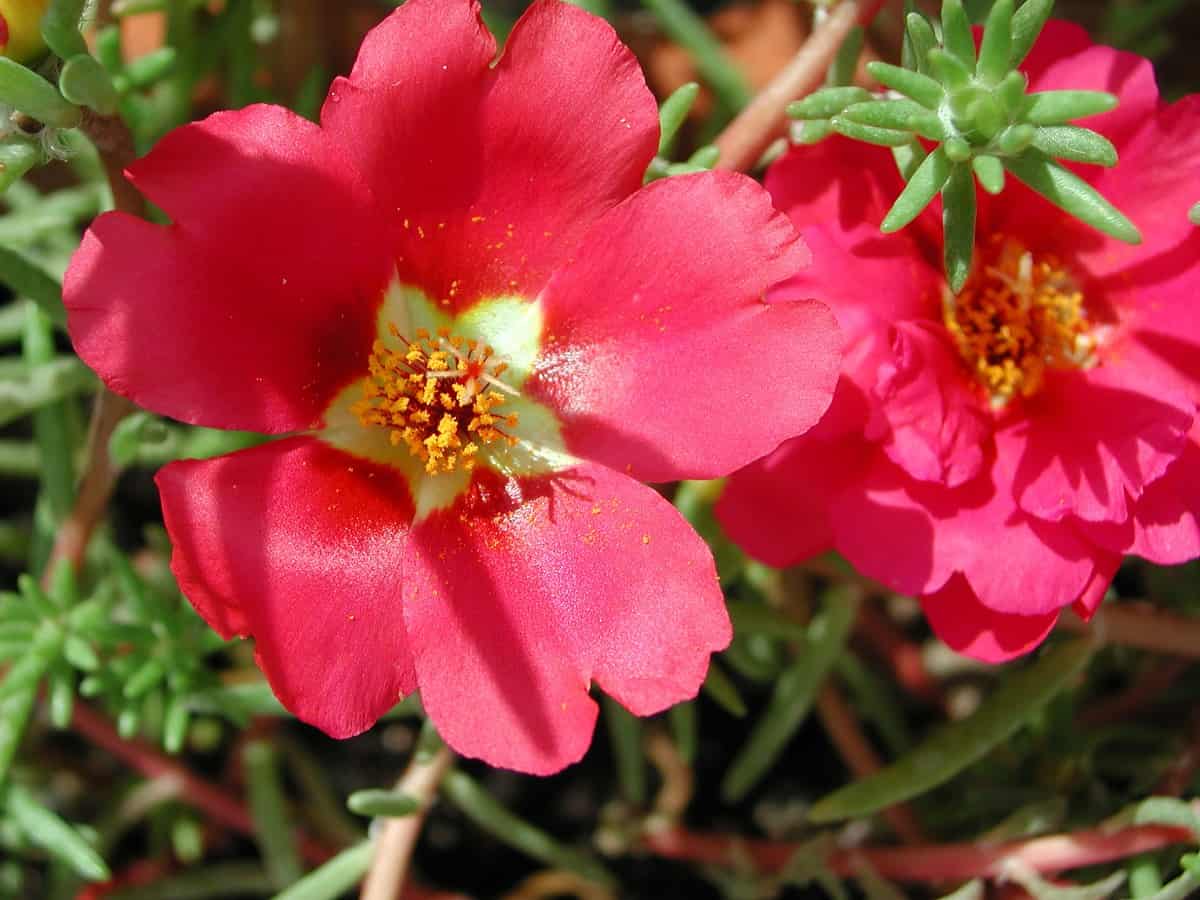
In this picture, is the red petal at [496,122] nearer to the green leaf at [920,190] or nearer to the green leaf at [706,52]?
the green leaf at [920,190]

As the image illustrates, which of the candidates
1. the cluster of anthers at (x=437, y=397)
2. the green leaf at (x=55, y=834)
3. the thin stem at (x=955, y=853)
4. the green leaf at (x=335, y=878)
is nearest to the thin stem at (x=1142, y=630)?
the thin stem at (x=955, y=853)

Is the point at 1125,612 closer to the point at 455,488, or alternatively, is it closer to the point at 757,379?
the point at 757,379

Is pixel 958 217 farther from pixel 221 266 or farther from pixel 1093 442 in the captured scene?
pixel 221 266

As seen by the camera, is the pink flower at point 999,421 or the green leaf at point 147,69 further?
the green leaf at point 147,69

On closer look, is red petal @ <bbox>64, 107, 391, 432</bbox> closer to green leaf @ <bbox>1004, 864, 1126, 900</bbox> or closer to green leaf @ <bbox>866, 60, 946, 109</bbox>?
green leaf @ <bbox>866, 60, 946, 109</bbox>

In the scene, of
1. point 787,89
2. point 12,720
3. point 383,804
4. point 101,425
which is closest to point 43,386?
point 101,425

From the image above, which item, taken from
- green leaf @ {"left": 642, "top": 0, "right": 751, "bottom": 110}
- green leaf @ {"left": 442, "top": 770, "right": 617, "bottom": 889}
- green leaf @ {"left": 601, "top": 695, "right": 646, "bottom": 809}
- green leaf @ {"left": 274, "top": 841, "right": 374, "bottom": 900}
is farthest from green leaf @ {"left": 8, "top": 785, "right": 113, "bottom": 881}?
green leaf @ {"left": 642, "top": 0, "right": 751, "bottom": 110}
